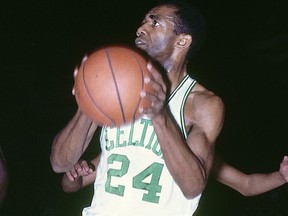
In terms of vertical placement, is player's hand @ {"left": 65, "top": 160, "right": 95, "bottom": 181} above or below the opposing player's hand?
below

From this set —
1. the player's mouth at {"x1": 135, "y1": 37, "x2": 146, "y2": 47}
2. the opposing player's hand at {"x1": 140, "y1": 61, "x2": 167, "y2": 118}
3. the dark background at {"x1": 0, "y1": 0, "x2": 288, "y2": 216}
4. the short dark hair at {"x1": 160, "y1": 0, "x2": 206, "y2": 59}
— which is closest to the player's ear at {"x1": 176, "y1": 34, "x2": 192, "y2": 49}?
the short dark hair at {"x1": 160, "y1": 0, "x2": 206, "y2": 59}

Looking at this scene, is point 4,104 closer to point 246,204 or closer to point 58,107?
point 58,107

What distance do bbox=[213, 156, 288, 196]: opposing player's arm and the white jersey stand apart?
24.6 inches

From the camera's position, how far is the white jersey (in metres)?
2.95

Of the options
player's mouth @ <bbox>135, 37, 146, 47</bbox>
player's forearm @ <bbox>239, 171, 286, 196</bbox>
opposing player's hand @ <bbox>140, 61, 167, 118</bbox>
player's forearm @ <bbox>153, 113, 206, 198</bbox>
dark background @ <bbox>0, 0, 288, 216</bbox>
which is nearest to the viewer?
opposing player's hand @ <bbox>140, 61, 167, 118</bbox>

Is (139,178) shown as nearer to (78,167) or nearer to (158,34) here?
(78,167)

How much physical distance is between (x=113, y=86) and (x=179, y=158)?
499 millimetres

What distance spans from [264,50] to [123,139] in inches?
159

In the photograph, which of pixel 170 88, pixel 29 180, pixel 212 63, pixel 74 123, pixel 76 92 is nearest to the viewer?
pixel 76 92

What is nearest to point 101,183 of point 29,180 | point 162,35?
point 162,35

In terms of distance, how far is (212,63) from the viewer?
6793 millimetres

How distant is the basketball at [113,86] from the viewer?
247 centimetres

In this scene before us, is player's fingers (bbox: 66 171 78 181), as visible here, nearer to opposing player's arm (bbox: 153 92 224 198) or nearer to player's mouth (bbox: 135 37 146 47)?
opposing player's arm (bbox: 153 92 224 198)

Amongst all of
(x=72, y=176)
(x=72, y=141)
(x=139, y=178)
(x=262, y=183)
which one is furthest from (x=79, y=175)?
(x=262, y=183)
